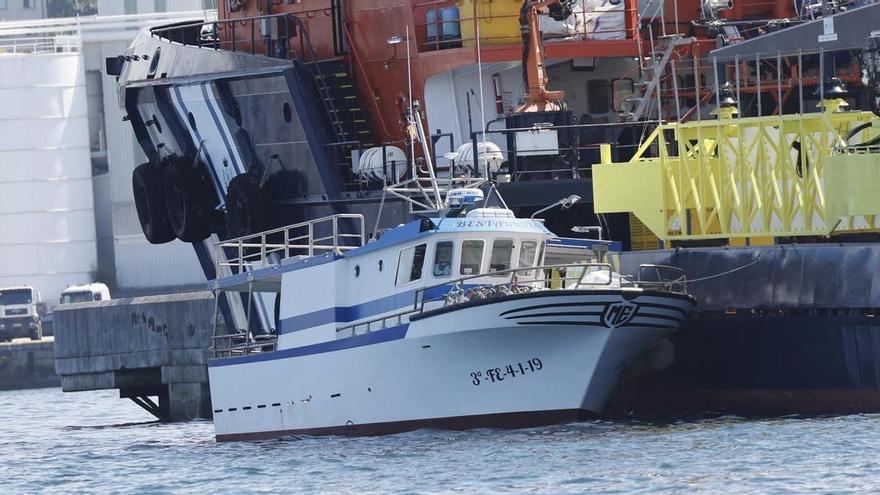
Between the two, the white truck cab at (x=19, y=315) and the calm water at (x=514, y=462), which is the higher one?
the calm water at (x=514, y=462)

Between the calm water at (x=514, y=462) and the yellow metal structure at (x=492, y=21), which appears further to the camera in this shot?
the yellow metal structure at (x=492, y=21)

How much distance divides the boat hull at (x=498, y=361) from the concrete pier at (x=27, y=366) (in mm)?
26137

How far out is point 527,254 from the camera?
27.1 m

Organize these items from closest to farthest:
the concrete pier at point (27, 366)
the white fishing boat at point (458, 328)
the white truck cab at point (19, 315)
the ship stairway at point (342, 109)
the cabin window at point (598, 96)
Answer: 1. the white fishing boat at point (458, 328)
2. the ship stairway at point (342, 109)
3. the cabin window at point (598, 96)
4. the concrete pier at point (27, 366)
5. the white truck cab at point (19, 315)

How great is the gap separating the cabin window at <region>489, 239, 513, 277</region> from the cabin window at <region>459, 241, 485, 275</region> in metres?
0.15

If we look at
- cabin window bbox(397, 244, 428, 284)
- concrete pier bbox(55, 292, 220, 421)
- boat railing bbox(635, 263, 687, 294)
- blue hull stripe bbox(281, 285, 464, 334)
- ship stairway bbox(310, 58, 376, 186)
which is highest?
ship stairway bbox(310, 58, 376, 186)

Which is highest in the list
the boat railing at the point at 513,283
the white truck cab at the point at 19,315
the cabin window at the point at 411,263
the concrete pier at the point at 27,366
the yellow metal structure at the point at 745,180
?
the yellow metal structure at the point at 745,180

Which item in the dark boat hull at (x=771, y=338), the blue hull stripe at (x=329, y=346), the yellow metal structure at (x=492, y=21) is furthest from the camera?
the yellow metal structure at (x=492, y=21)

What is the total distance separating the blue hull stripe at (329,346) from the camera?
26.7 meters

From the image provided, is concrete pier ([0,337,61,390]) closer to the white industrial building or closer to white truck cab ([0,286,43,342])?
white truck cab ([0,286,43,342])

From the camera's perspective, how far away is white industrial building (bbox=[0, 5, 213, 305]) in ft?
203

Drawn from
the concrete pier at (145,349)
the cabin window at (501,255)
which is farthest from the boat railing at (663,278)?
the concrete pier at (145,349)

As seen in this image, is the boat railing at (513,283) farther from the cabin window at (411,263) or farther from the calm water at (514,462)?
the calm water at (514,462)

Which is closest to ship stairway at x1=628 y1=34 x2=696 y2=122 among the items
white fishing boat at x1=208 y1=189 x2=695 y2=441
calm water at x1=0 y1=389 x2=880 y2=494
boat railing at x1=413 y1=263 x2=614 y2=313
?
white fishing boat at x1=208 y1=189 x2=695 y2=441
